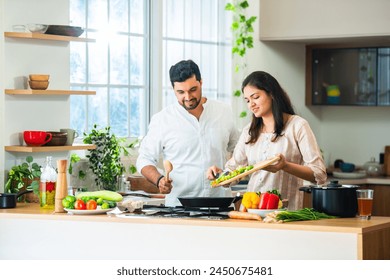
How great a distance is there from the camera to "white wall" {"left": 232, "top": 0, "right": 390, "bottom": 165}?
7.73 metres

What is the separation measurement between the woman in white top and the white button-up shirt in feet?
1.36

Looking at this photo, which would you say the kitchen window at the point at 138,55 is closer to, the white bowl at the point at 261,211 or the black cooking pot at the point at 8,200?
the black cooking pot at the point at 8,200

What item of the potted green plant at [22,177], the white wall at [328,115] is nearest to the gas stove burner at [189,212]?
the potted green plant at [22,177]

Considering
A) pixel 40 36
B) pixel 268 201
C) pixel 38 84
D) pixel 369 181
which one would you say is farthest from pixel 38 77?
pixel 369 181

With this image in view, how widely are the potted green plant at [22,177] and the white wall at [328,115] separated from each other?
107 inches

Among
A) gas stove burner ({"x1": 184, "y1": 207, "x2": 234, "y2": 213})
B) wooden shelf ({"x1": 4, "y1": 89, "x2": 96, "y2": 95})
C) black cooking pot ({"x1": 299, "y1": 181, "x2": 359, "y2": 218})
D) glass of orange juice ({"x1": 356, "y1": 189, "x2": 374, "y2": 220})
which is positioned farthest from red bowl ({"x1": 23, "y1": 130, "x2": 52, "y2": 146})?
glass of orange juice ({"x1": 356, "y1": 189, "x2": 374, "y2": 220})

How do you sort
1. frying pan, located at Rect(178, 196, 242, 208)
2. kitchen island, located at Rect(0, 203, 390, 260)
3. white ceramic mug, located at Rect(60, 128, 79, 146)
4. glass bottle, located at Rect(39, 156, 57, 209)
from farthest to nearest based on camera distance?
1. white ceramic mug, located at Rect(60, 128, 79, 146)
2. glass bottle, located at Rect(39, 156, 57, 209)
3. frying pan, located at Rect(178, 196, 242, 208)
4. kitchen island, located at Rect(0, 203, 390, 260)

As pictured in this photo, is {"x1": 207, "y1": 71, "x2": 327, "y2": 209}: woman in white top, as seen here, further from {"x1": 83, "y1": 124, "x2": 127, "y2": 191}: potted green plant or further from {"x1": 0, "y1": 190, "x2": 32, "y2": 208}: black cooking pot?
{"x1": 83, "y1": 124, "x2": 127, "y2": 191}: potted green plant

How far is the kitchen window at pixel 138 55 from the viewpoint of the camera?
21.0 feet

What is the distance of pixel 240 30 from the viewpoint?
25.0 feet

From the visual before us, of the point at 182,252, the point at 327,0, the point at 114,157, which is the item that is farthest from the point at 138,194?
the point at 327,0

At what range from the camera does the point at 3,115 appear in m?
5.48

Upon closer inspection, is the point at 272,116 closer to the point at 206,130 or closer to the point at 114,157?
the point at 206,130

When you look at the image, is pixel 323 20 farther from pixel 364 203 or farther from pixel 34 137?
pixel 364 203
